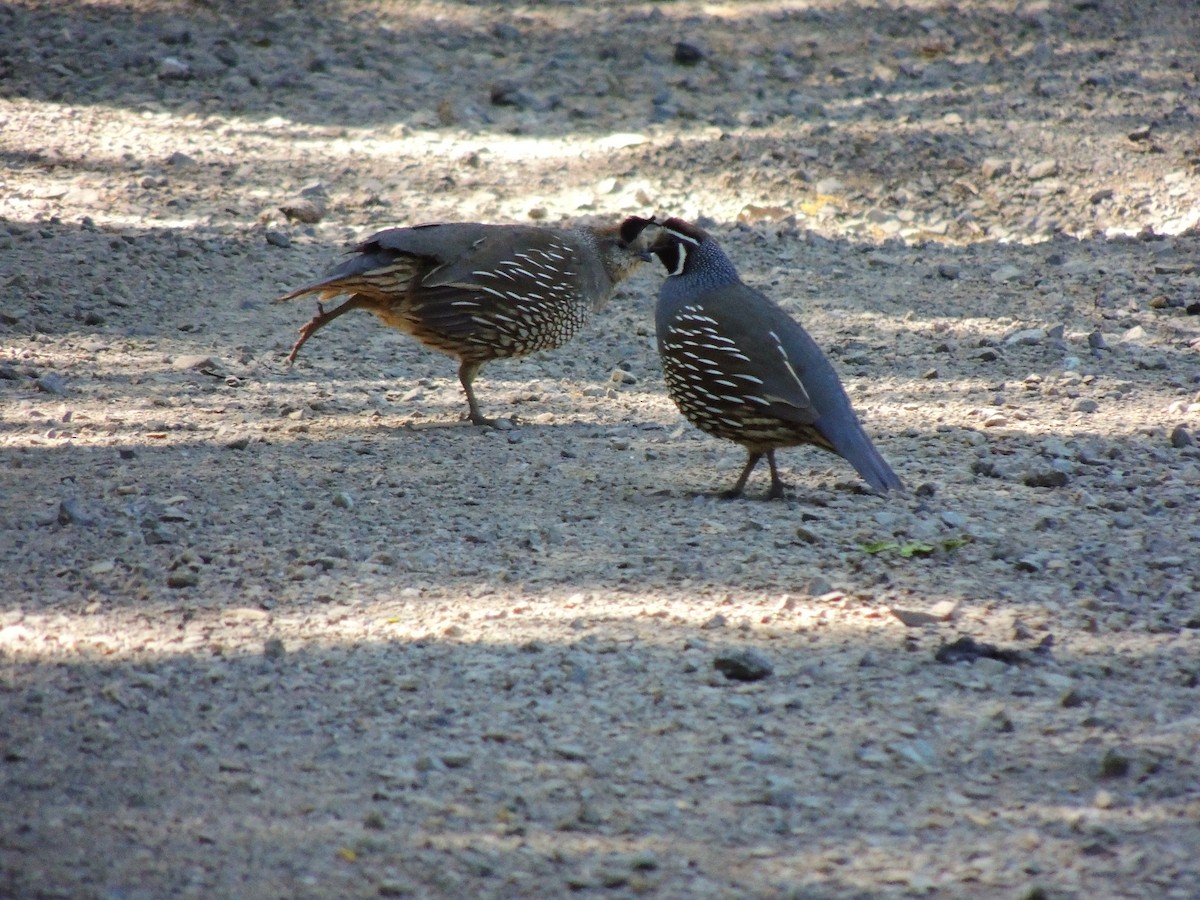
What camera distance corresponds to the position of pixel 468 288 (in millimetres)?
7355

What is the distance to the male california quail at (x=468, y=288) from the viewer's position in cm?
730

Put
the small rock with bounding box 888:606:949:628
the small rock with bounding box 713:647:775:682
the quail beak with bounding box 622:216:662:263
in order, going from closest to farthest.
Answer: the small rock with bounding box 713:647:775:682, the small rock with bounding box 888:606:949:628, the quail beak with bounding box 622:216:662:263

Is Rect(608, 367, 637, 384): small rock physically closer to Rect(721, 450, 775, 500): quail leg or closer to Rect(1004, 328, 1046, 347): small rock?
Rect(721, 450, 775, 500): quail leg

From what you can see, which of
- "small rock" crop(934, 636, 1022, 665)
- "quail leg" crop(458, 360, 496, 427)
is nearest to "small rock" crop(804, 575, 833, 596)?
"small rock" crop(934, 636, 1022, 665)

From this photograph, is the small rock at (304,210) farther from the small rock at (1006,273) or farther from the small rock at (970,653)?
the small rock at (970,653)

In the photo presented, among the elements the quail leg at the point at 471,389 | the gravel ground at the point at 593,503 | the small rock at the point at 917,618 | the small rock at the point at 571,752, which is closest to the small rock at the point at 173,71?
the gravel ground at the point at 593,503

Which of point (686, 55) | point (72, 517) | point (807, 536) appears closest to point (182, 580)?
point (72, 517)

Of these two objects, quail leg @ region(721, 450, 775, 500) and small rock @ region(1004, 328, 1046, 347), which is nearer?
quail leg @ region(721, 450, 775, 500)

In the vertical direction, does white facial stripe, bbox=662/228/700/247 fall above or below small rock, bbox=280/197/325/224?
above

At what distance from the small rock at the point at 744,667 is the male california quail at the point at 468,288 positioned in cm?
321

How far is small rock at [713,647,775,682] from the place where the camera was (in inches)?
180

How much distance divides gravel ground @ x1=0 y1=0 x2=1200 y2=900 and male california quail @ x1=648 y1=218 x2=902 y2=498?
1.18 ft

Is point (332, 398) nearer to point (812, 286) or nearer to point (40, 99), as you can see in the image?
point (812, 286)

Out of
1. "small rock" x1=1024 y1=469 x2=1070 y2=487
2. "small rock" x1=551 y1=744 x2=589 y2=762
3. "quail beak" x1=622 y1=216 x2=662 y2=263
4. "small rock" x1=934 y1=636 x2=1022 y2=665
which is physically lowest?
"small rock" x1=551 y1=744 x2=589 y2=762
